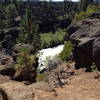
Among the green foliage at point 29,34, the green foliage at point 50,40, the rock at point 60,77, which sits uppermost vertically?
the rock at point 60,77

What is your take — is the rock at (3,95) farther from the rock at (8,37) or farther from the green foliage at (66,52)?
the rock at (8,37)

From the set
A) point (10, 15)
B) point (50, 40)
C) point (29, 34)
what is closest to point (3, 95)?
point (29, 34)

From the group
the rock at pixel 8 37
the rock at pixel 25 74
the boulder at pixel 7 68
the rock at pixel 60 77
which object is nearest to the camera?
the rock at pixel 60 77

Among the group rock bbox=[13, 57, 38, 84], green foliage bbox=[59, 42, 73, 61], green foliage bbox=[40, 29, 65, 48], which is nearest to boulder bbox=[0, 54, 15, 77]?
rock bbox=[13, 57, 38, 84]

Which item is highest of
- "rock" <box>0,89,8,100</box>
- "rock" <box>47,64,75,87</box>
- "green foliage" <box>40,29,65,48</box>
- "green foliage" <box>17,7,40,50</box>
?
"rock" <box>0,89,8,100</box>

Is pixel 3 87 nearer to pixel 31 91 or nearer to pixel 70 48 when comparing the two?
pixel 31 91

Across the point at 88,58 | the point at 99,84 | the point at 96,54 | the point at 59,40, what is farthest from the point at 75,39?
the point at 59,40

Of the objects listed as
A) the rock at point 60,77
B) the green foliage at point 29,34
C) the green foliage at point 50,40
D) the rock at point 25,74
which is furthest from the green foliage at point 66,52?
the green foliage at point 50,40

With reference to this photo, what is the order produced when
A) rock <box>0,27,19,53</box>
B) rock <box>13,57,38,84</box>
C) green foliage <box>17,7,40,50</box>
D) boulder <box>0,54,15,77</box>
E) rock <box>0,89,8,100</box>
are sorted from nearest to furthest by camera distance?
rock <box>0,89,8,100</box>
rock <box>13,57,38,84</box>
boulder <box>0,54,15,77</box>
green foliage <box>17,7,40,50</box>
rock <box>0,27,19,53</box>

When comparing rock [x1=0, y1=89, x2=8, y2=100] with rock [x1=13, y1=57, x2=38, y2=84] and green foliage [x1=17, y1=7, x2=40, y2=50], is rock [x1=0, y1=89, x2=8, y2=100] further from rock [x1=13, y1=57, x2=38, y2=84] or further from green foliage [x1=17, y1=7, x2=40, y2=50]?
green foliage [x1=17, y1=7, x2=40, y2=50]

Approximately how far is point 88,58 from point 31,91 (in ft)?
42.9

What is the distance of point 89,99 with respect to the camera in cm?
1656

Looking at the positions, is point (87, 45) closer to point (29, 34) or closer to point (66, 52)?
point (66, 52)

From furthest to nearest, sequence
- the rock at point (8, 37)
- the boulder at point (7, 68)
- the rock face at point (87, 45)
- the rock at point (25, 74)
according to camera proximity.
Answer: the rock at point (8, 37)
the boulder at point (7, 68)
the rock at point (25, 74)
the rock face at point (87, 45)
